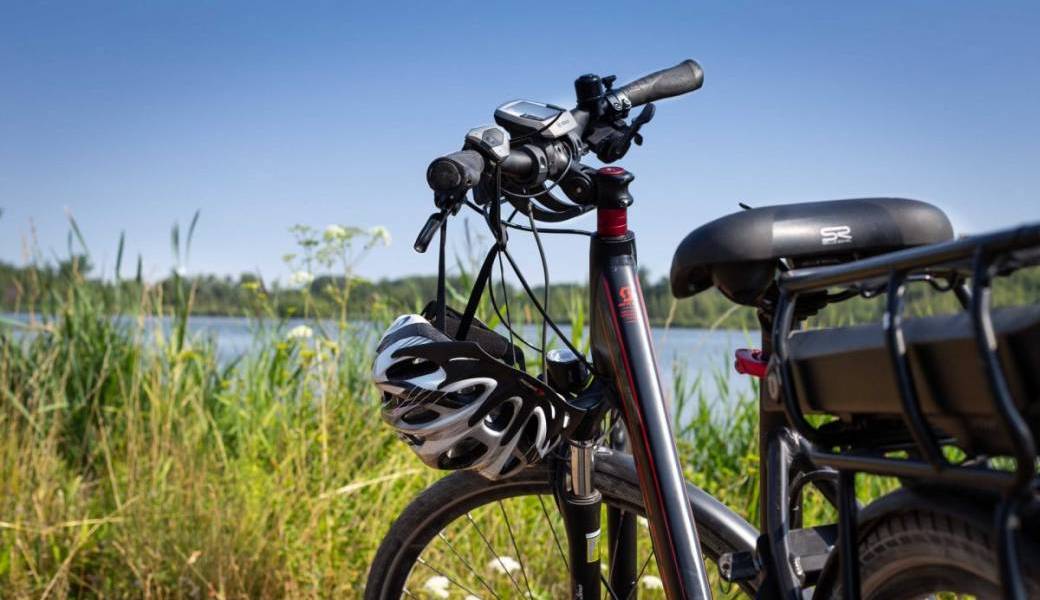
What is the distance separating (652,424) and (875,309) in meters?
3.48

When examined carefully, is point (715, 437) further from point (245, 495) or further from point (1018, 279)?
point (245, 495)

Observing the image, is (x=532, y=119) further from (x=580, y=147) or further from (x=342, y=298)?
(x=342, y=298)

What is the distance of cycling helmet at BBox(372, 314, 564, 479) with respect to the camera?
1450 millimetres

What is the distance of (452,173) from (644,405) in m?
0.47

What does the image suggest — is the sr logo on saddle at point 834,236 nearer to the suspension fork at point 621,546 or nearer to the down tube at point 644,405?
the down tube at point 644,405

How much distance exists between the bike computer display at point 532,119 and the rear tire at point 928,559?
0.77 metres

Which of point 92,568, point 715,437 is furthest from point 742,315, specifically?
point 92,568

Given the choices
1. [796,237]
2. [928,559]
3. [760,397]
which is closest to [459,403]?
[760,397]

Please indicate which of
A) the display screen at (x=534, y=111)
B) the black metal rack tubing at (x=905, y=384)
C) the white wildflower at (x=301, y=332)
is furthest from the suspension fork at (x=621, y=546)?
the white wildflower at (x=301, y=332)

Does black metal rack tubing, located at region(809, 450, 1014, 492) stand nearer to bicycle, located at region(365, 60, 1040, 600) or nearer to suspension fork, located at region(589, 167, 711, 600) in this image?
bicycle, located at region(365, 60, 1040, 600)

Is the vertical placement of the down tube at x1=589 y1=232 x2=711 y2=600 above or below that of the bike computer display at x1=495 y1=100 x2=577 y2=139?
below

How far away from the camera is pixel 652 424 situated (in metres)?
1.48

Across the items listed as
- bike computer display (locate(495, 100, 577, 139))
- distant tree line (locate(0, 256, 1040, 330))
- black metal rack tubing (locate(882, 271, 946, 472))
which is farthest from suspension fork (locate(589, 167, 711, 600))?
distant tree line (locate(0, 256, 1040, 330))

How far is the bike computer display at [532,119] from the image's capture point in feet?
5.04
